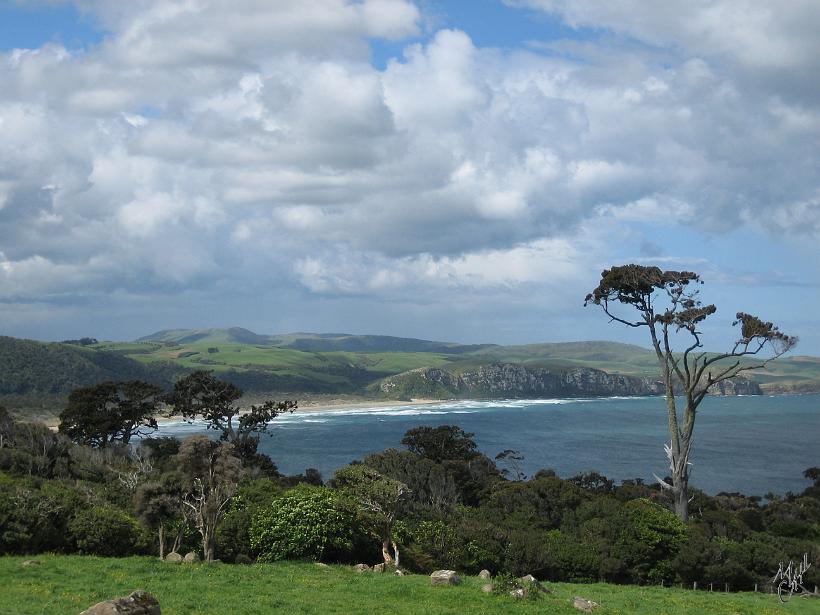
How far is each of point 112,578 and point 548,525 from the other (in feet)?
102

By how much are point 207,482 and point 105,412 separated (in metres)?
46.7

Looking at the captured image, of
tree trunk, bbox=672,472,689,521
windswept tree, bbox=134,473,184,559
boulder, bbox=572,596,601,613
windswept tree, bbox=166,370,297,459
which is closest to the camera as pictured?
boulder, bbox=572,596,601,613

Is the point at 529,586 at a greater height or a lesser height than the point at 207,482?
lesser

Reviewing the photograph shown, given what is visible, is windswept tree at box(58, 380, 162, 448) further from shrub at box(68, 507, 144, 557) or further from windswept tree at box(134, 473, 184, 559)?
shrub at box(68, 507, 144, 557)

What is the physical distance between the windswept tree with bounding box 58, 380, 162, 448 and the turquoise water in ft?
43.8

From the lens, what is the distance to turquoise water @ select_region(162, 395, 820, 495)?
105 metres

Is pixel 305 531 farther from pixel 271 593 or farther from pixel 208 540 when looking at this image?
pixel 271 593

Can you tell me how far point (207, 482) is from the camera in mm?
35656

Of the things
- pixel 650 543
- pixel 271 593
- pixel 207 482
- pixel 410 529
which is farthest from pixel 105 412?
pixel 271 593

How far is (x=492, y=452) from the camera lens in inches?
4980

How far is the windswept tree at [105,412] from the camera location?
2977 inches

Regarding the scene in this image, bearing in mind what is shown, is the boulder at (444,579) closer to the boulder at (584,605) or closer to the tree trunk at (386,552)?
the boulder at (584,605)

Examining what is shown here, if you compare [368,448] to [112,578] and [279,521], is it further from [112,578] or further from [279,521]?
[112,578]

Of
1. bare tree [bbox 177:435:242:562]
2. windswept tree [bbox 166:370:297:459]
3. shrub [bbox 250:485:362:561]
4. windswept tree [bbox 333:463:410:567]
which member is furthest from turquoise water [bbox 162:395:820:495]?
windswept tree [bbox 333:463:410:567]
